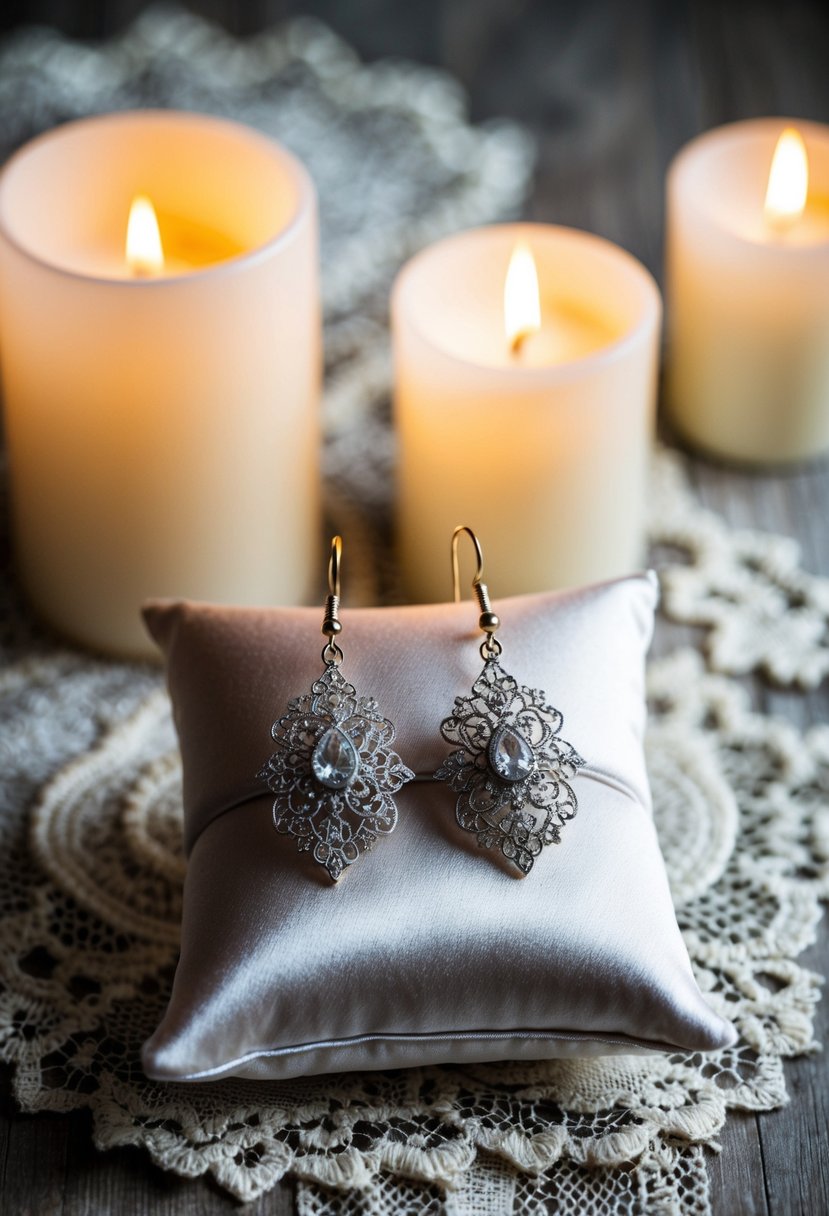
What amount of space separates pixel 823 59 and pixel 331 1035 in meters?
1.10

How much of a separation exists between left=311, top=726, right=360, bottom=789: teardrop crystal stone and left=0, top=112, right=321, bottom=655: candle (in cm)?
26

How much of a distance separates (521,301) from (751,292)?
180 mm

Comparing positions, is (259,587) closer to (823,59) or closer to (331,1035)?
(331,1035)

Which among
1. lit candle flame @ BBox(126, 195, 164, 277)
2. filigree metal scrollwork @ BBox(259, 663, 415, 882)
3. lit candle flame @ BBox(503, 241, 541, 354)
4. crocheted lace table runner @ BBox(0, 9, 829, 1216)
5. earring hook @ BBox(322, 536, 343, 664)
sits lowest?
crocheted lace table runner @ BBox(0, 9, 829, 1216)

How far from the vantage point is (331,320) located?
119 cm

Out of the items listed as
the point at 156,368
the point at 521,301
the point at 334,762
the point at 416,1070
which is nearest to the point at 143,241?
the point at 156,368

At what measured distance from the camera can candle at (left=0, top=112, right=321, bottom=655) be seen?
32.6 inches

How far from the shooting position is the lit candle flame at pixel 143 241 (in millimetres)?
907

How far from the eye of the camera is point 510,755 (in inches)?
27.1

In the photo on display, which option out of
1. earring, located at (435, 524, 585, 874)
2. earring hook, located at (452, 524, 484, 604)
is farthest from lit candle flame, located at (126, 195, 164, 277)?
earring, located at (435, 524, 585, 874)

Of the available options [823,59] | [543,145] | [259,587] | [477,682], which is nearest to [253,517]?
[259,587]

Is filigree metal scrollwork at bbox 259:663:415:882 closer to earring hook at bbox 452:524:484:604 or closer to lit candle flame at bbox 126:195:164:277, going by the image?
earring hook at bbox 452:524:484:604

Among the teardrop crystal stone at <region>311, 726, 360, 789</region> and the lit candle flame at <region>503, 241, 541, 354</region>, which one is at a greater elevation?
the lit candle flame at <region>503, 241, 541, 354</region>

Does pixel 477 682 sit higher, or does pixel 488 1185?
pixel 477 682
